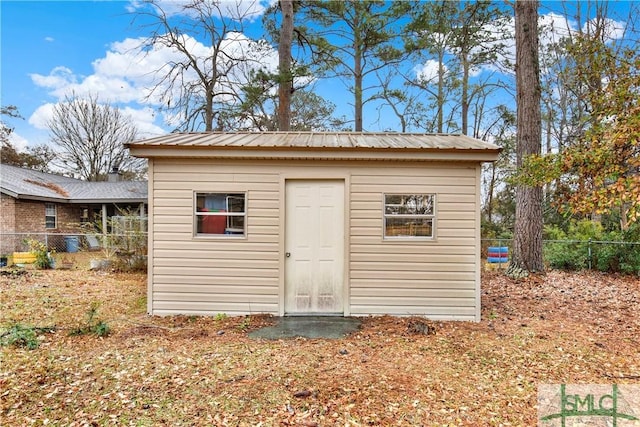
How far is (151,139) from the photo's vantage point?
497cm

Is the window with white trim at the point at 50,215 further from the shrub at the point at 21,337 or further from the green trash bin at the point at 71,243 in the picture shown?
the shrub at the point at 21,337

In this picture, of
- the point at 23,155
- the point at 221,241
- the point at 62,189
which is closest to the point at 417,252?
the point at 221,241

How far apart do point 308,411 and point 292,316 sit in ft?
7.48

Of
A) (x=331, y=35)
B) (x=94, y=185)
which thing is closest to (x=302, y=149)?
(x=331, y=35)

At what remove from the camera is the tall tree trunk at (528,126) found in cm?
733

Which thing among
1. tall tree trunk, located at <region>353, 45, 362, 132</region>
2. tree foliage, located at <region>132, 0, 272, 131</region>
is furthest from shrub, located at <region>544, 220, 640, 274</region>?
tree foliage, located at <region>132, 0, 272, 131</region>

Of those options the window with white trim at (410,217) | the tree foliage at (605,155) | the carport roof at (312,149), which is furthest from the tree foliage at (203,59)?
the tree foliage at (605,155)

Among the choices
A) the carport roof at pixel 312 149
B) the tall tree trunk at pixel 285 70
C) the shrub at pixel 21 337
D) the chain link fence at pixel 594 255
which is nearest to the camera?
the shrub at pixel 21 337

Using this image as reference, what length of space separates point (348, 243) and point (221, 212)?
6.35ft

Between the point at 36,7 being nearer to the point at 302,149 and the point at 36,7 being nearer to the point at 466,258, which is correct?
the point at 302,149

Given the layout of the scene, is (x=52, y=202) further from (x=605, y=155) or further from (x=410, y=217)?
(x=605, y=155)

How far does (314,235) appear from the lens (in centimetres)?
491
